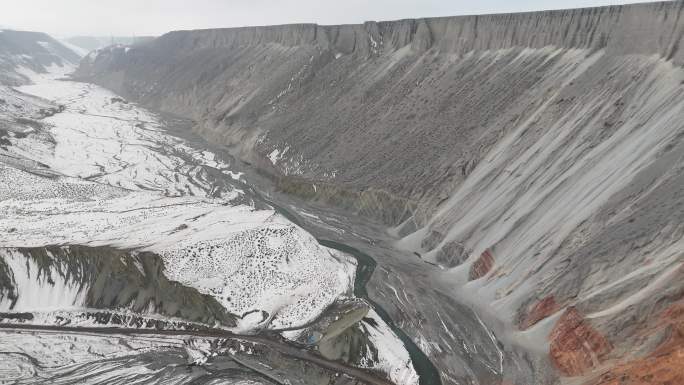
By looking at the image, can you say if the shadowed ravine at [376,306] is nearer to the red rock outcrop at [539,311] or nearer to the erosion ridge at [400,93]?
the red rock outcrop at [539,311]

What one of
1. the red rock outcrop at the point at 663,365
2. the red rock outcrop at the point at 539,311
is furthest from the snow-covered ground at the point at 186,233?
the red rock outcrop at the point at 663,365

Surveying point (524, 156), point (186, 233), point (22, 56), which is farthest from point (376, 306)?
point (22, 56)

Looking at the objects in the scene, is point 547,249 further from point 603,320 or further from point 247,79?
point 247,79

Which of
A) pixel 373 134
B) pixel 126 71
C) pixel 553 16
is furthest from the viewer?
pixel 126 71

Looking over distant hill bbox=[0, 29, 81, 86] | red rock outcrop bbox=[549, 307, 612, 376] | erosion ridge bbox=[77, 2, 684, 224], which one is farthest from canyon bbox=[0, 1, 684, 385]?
distant hill bbox=[0, 29, 81, 86]

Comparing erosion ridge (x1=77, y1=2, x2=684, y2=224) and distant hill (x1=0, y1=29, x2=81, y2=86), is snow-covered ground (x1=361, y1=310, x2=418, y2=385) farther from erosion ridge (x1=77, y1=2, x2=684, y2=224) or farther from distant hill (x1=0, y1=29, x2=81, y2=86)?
distant hill (x1=0, y1=29, x2=81, y2=86)

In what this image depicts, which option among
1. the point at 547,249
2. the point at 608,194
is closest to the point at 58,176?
the point at 547,249
